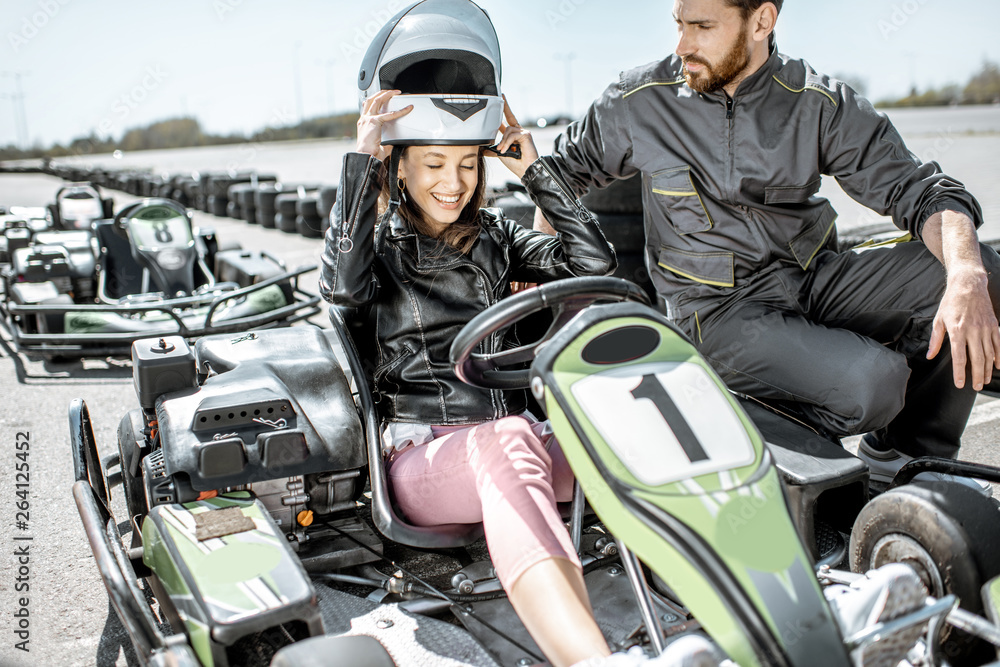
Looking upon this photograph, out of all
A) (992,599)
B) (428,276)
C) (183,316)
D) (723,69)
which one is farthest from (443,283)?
(183,316)

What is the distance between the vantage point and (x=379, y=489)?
6.43ft

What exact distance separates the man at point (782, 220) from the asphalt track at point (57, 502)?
0.95 meters

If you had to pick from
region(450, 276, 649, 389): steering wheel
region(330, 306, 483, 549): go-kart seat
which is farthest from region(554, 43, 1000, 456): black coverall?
A: region(330, 306, 483, 549): go-kart seat

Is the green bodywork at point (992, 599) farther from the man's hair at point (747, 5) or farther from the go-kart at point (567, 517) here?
the man's hair at point (747, 5)

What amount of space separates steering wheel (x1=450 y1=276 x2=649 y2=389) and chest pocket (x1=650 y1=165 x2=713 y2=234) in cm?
76

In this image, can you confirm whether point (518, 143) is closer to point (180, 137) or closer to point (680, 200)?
point (680, 200)

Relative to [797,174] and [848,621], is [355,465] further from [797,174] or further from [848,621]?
[797,174]

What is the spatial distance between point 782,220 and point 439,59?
111cm

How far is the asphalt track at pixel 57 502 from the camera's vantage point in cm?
209

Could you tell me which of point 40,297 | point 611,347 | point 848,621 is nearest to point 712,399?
point 611,347

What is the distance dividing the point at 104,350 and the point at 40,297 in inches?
30.1

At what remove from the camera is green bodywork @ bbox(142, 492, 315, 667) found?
59.1 inches

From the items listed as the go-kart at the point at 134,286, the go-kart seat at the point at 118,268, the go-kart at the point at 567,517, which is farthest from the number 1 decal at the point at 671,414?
the go-kart seat at the point at 118,268

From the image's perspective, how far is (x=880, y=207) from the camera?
2467mm
